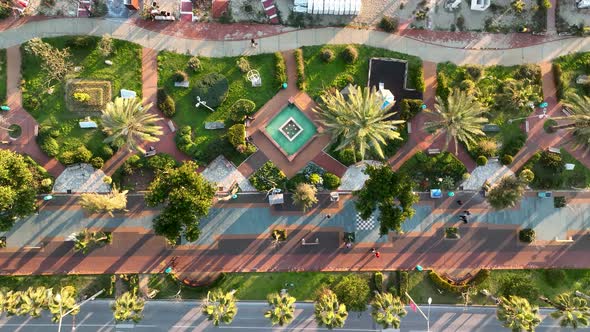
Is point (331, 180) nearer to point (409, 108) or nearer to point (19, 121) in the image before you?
point (409, 108)

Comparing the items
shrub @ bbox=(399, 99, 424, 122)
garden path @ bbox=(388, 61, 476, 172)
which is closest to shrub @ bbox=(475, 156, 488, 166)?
garden path @ bbox=(388, 61, 476, 172)

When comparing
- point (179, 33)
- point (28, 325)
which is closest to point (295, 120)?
point (179, 33)

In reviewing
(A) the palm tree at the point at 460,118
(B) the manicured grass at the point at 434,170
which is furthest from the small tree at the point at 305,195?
(A) the palm tree at the point at 460,118

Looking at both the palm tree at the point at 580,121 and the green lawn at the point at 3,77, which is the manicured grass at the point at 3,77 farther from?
the palm tree at the point at 580,121

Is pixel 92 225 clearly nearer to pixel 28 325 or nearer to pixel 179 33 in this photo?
pixel 28 325

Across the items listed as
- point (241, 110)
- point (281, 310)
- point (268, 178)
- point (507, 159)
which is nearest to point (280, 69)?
point (241, 110)

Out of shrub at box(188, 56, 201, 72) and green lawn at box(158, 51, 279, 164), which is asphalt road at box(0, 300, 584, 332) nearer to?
green lawn at box(158, 51, 279, 164)
